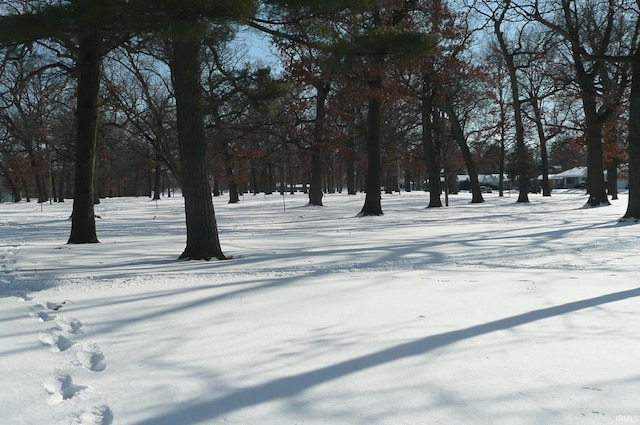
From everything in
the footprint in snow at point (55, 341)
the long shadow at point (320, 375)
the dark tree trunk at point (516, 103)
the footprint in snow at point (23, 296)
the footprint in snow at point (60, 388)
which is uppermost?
the dark tree trunk at point (516, 103)

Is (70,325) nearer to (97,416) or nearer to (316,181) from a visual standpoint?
(97,416)

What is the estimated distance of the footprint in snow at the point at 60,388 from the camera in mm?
3159

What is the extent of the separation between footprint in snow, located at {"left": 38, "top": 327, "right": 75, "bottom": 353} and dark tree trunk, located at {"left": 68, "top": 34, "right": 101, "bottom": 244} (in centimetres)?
783

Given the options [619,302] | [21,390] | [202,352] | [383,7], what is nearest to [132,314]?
[202,352]

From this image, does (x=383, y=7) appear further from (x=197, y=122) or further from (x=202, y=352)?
(x=202, y=352)

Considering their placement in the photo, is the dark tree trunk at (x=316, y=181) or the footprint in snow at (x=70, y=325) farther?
the dark tree trunk at (x=316, y=181)

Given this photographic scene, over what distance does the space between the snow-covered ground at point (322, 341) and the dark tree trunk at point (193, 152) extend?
2.41 feet

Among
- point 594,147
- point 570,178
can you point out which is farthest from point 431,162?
point 570,178

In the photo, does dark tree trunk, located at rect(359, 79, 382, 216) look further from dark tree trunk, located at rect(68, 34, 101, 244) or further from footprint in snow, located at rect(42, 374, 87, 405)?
footprint in snow, located at rect(42, 374, 87, 405)

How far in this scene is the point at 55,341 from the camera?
4.27 metres

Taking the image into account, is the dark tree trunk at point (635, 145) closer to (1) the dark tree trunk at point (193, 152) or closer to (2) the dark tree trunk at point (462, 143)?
(1) the dark tree trunk at point (193, 152)

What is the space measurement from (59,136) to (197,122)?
33666mm

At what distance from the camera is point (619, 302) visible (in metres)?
5.40

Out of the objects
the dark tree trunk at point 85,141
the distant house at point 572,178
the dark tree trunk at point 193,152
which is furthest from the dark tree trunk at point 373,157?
the distant house at point 572,178
